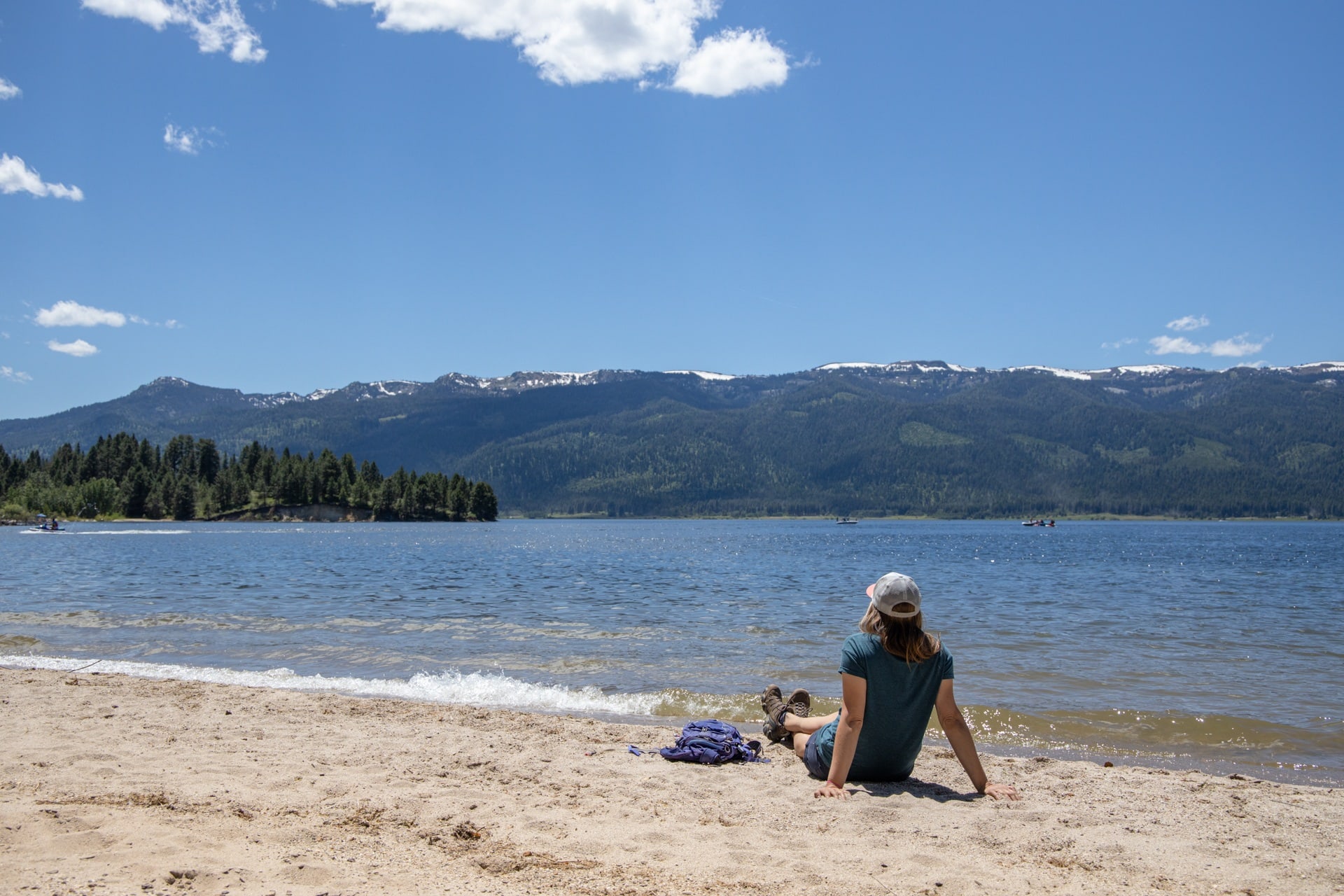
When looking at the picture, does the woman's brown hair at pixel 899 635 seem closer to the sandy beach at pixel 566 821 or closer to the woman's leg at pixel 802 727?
the sandy beach at pixel 566 821

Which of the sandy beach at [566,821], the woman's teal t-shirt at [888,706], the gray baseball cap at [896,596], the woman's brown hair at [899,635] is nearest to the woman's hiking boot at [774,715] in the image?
the sandy beach at [566,821]

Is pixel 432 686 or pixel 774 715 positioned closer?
pixel 774 715

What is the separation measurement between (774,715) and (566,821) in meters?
4.05

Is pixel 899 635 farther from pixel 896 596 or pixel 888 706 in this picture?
pixel 888 706

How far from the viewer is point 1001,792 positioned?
8156 mm

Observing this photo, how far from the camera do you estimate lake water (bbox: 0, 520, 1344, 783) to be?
1306 centimetres

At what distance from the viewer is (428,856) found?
627 centimetres

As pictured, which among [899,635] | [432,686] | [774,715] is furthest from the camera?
[432,686]

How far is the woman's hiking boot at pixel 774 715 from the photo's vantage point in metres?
10.5

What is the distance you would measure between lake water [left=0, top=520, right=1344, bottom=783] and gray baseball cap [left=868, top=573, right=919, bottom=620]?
17.2ft

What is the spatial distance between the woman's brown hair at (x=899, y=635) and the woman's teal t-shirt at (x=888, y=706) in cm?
6

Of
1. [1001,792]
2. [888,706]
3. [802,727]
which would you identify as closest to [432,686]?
[802,727]

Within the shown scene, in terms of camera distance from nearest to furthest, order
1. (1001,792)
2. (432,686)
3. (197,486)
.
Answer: (1001,792) → (432,686) → (197,486)

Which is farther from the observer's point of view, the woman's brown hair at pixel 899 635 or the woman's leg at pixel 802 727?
the woman's leg at pixel 802 727
